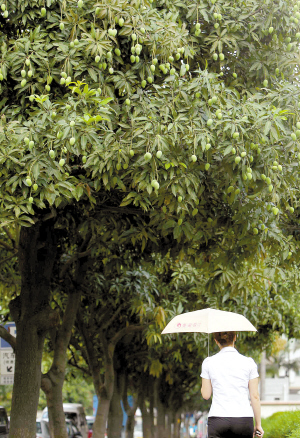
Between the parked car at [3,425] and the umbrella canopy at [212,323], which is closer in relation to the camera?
the umbrella canopy at [212,323]

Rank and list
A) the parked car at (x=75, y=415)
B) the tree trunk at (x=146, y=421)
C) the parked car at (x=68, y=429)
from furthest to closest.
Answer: the parked car at (x=75, y=415) → the parked car at (x=68, y=429) → the tree trunk at (x=146, y=421)

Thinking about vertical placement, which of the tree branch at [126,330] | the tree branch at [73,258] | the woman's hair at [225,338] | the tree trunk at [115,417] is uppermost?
the tree branch at [73,258]

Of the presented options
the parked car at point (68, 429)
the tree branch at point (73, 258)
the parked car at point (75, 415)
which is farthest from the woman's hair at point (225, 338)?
the parked car at point (75, 415)


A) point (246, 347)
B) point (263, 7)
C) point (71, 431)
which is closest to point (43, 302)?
point (263, 7)

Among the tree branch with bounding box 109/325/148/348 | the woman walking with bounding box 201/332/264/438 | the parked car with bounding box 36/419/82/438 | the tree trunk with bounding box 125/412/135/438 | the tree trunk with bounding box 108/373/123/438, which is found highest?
the tree branch with bounding box 109/325/148/348

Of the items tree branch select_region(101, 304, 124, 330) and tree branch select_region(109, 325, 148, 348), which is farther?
tree branch select_region(101, 304, 124, 330)

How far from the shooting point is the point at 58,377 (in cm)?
1091

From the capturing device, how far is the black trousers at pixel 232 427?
521 centimetres

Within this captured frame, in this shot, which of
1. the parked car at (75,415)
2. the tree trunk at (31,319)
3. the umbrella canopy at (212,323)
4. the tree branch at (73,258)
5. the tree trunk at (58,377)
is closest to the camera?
the umbrella canopy at (212,323)

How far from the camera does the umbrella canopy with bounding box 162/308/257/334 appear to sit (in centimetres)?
594

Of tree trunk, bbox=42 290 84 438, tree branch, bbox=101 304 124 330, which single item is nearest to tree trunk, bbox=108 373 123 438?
tree branch, bbox=101 304 124 330

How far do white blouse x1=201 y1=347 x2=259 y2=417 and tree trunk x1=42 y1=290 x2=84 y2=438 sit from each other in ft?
19.4

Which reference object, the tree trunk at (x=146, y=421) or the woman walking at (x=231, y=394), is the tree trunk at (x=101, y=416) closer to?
the tree trunk at (x=146, y=421)

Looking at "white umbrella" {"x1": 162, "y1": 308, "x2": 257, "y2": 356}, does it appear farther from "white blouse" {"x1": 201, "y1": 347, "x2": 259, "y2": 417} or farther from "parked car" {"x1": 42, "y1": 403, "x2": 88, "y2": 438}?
"parked car" {"x1": 42, "y1": 403, "x2": 88, "y2": 438}
